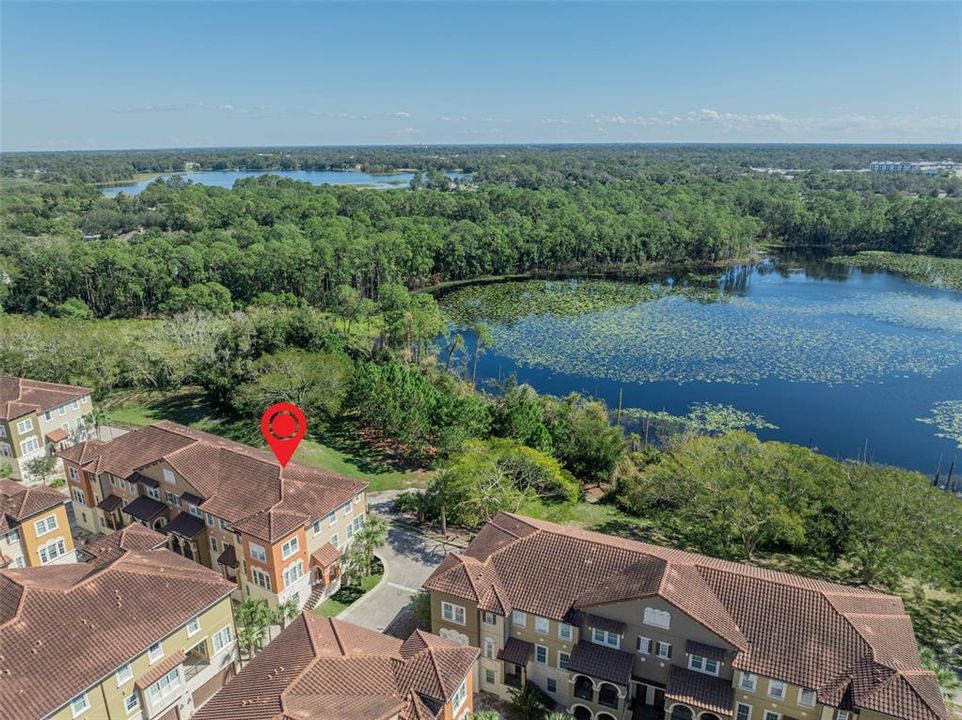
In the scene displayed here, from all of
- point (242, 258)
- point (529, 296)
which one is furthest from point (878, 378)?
point (242, 258)

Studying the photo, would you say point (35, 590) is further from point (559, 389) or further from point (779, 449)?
point (559, 389)

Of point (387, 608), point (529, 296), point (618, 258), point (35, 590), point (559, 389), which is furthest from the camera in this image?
point (618, 258)

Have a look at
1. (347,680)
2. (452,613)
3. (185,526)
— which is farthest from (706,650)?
(185,526)

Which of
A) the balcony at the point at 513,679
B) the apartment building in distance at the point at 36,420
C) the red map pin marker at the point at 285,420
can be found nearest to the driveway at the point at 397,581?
the balcony at the point at 513,679

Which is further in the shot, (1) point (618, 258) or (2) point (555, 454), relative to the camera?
(1) point (618, 258)

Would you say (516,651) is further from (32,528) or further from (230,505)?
(32,528)

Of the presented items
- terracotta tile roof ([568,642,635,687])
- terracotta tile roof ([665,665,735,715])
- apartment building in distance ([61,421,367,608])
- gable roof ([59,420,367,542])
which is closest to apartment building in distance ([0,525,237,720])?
apartment building in distance ([61,421,367,608])

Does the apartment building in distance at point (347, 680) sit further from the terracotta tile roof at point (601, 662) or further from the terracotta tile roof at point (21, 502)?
the terracotta tile roof at point (21, 502)
